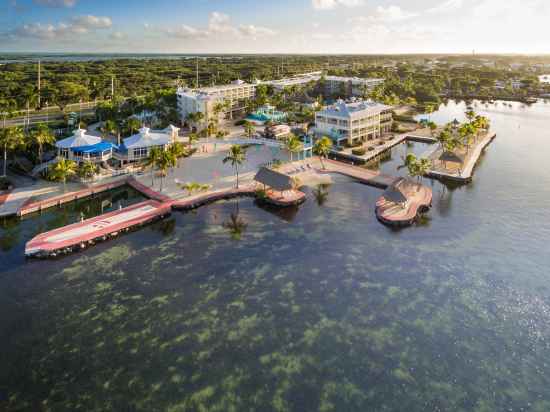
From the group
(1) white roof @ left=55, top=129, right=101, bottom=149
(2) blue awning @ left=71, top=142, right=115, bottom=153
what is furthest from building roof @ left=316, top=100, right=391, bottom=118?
(1) white roof @ left=55, top=129, right=101, bottom=149

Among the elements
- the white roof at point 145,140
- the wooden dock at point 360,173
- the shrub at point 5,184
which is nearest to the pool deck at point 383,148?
the wooden dock at point 360,173

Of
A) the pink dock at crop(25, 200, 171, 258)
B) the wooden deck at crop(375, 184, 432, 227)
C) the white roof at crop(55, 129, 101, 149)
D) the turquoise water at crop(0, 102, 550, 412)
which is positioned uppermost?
the white roof at crop(55, 129, 101, 149)

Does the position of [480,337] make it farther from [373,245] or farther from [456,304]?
[373,245]

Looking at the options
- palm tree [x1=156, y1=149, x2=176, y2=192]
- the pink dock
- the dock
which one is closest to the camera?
the pink dock

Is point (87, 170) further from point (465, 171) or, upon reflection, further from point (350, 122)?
point (465, 171)

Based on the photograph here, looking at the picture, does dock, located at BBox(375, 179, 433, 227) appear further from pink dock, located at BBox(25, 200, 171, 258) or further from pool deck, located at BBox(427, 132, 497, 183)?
pink dock, located at BBox(25, 200, 171, 258)

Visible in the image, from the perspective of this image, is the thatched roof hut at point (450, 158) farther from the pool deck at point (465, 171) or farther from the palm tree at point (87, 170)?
the palm tree at point (87, 170)
